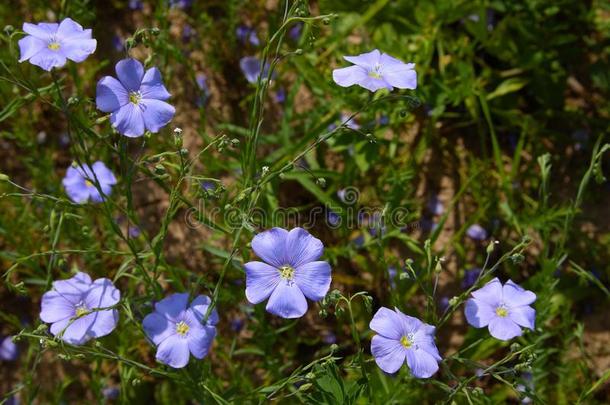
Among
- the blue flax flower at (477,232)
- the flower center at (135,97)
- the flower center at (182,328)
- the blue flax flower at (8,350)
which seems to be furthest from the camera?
the blue flax flower at (477,232)

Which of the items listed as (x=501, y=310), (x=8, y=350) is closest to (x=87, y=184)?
(x=8, y=350)

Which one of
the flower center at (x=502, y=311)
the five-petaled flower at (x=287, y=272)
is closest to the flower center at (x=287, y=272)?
the five-petaled flower at (x=287, y=272)

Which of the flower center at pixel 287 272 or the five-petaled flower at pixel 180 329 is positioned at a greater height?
the flower center at pixel 287 272

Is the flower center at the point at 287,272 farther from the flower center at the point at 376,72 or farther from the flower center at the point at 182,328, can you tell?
the flower center at the point at 376,72

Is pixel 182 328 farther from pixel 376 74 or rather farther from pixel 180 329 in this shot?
pixel 376 74

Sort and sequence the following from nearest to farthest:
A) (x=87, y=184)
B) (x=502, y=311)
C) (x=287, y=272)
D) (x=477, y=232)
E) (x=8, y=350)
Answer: (x=287, y=272) < (x=502, y=311) < (x=87, y=184) < (x=8, y=350) < (x=477, y=232)

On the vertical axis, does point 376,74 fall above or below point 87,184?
above
